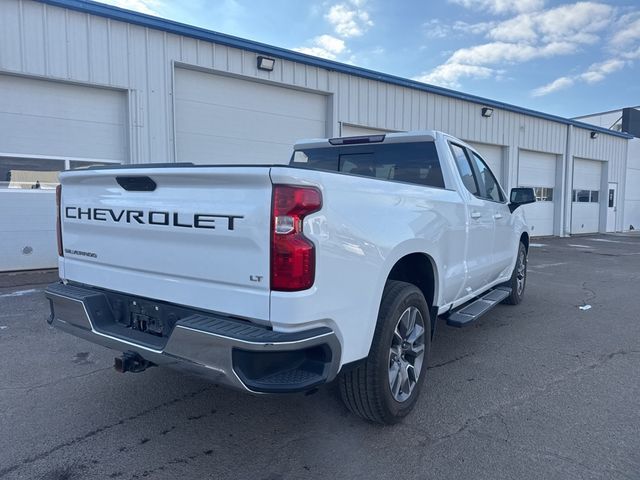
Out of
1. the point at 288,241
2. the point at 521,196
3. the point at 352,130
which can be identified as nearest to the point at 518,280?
the point at 521,196

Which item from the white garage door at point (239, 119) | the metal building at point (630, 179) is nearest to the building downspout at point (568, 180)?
the metal building at point (630, 179)

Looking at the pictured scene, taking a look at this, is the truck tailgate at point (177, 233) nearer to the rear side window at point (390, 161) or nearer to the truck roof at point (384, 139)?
the rear side window at point (390, 161)

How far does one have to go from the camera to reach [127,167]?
3.01 meters

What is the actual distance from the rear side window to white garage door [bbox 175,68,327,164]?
20.2ft

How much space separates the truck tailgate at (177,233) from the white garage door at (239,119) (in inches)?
283

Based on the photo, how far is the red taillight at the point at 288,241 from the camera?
2318 millimetres

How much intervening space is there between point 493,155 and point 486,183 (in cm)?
1311

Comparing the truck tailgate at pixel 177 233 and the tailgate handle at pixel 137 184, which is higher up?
the tailgate handle at pixel 137 184

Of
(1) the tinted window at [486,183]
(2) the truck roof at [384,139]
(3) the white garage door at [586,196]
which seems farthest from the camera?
(3) the white garage door at [586,196]

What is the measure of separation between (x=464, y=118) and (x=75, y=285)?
14959 mm

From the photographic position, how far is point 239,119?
1091 cm

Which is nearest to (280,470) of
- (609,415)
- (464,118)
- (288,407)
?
(288,407)

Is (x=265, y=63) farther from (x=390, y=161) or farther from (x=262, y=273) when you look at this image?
(x=262, y=273)

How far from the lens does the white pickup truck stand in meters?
2.34
